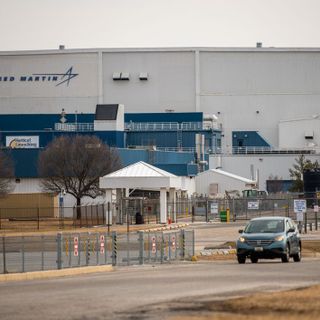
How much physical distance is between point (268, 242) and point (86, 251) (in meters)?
5.81

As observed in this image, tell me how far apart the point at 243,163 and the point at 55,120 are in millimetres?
21473

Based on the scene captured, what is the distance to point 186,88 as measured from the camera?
133625mm

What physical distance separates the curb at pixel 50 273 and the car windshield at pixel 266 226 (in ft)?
16.9

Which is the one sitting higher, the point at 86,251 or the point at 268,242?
the point at 268,242

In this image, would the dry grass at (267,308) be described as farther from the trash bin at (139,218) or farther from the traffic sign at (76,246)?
the trash bin at (139,218)

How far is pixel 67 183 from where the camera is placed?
9094cm

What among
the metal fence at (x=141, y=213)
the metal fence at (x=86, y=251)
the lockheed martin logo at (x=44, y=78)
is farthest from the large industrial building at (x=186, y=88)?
the metal fence at (x=86, y=251)

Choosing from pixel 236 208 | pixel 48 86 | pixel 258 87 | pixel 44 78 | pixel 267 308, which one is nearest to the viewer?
pixel 267 308

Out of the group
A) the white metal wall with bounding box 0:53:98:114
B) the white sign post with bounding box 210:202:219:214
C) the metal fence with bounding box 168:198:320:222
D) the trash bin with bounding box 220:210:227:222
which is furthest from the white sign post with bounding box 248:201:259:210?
the white metal wall with bounding box 0:53:98:114

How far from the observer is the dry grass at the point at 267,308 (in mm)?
15414

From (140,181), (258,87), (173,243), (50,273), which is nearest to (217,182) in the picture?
(258,87)

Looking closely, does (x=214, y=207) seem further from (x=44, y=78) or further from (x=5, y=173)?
(x=44, y=78)

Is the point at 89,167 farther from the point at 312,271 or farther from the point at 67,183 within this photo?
the point at 312,271

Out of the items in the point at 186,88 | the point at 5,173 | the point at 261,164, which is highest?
the point at 186,88
